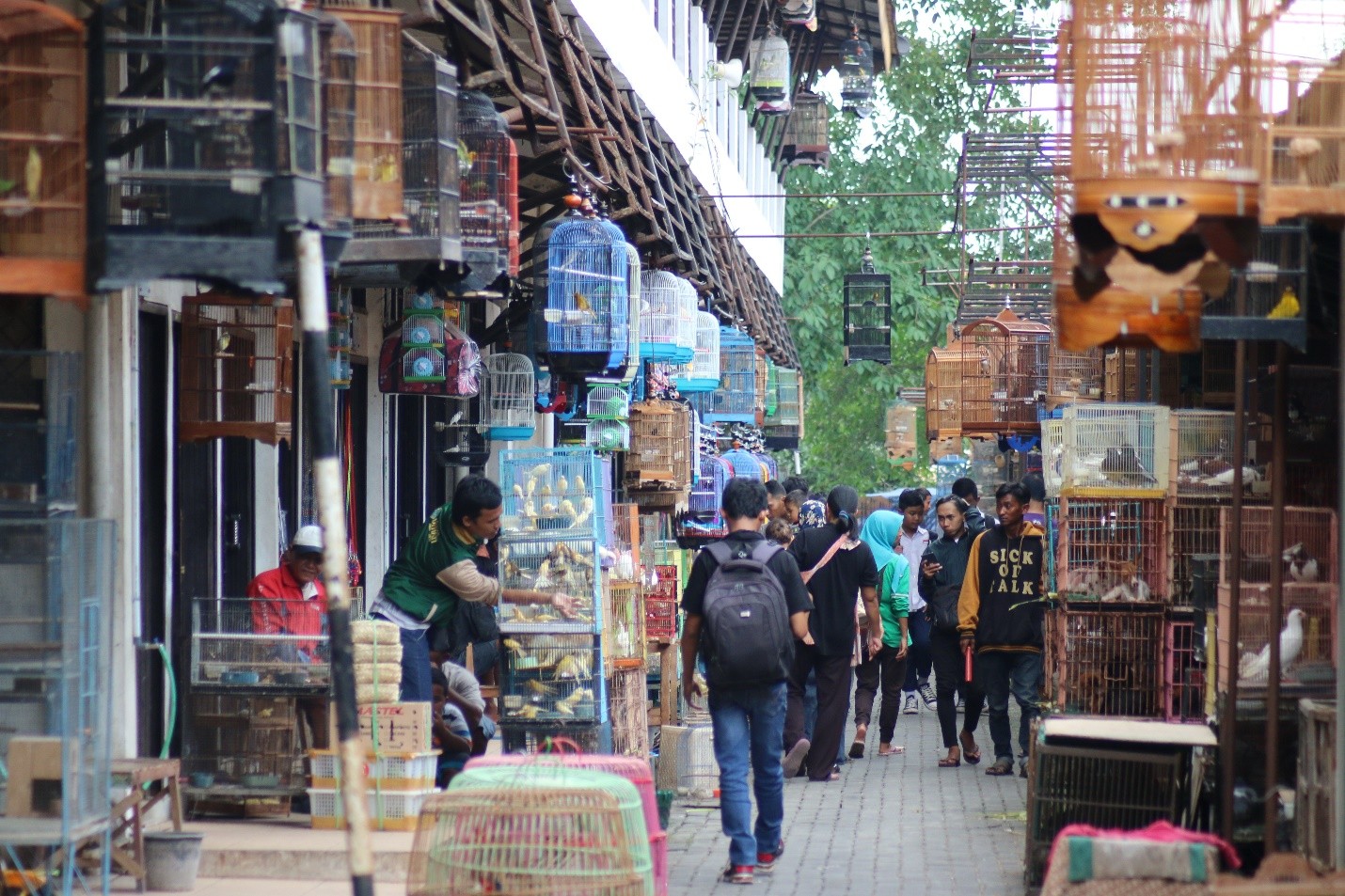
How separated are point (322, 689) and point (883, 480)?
125ft

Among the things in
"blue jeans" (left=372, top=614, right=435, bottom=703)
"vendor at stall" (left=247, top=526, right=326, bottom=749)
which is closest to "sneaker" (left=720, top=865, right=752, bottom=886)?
"blue jeans" (left=372, top=614, right=435, bottom=703)

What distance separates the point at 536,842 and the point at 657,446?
409 inches

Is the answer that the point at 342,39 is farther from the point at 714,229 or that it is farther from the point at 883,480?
the point at 883,480

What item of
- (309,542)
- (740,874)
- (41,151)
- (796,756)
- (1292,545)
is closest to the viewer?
(41,151)

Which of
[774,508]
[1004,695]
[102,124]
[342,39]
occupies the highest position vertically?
[342,39]

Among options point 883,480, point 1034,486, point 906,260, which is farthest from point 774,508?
point 883,480

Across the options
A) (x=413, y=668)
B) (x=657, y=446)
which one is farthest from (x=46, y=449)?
(x=657, y=446)

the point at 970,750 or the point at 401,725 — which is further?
the point at 970,750

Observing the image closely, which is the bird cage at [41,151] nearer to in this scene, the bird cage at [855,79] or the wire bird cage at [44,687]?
the wire bird cage at [44,687]

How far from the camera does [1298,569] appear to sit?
336 inches

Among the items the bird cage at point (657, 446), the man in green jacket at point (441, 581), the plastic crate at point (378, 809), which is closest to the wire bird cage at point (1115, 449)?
the man in green jacket at point (441, 581)

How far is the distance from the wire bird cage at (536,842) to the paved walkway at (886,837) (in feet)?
10.1

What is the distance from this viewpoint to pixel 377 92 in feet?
23.7

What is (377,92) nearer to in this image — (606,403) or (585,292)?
(585,292)
